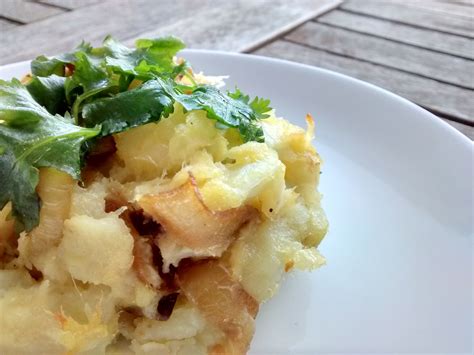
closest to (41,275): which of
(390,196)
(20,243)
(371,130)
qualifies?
(20,243)

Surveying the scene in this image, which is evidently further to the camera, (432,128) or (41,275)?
(432,128)

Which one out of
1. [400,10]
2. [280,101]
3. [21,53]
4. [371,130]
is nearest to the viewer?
[371,130]

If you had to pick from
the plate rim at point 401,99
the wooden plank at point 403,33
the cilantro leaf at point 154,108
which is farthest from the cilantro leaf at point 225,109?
the wooden plank at point 403,33

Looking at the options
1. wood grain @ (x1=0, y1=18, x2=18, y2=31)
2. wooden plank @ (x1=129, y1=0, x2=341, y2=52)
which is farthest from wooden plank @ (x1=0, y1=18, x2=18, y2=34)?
wooden plank @ (x1=129, y1=0, x2=341, y2=52)

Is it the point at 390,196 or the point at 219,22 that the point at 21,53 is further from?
the point at 390,196

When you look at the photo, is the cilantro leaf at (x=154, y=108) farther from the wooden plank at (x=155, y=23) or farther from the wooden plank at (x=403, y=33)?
the wooden plank at (x=403, y=33)

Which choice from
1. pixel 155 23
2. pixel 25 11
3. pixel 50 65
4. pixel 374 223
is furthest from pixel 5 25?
pixel 374 223
